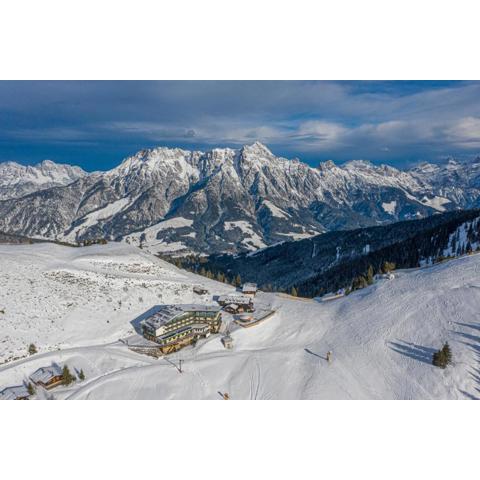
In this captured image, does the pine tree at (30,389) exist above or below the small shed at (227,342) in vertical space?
below

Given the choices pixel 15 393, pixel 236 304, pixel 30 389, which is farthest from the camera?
pixel 236 304

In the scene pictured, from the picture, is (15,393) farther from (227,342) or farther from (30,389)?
(227,342)

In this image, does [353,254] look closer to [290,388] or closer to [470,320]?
[470,320]

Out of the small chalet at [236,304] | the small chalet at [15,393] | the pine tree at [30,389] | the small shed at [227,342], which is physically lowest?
the small chalet at [15,393]

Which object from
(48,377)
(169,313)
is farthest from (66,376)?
(169,313)

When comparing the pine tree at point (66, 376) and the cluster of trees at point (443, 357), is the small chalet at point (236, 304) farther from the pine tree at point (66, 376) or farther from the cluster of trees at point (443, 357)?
the cluster of trees at point (443, 357)

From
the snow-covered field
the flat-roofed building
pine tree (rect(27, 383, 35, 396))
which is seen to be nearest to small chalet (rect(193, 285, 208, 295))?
the snow-covered field

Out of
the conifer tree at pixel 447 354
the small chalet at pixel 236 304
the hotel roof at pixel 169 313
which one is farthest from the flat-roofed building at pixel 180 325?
the conifer tree at pixel 447 354
